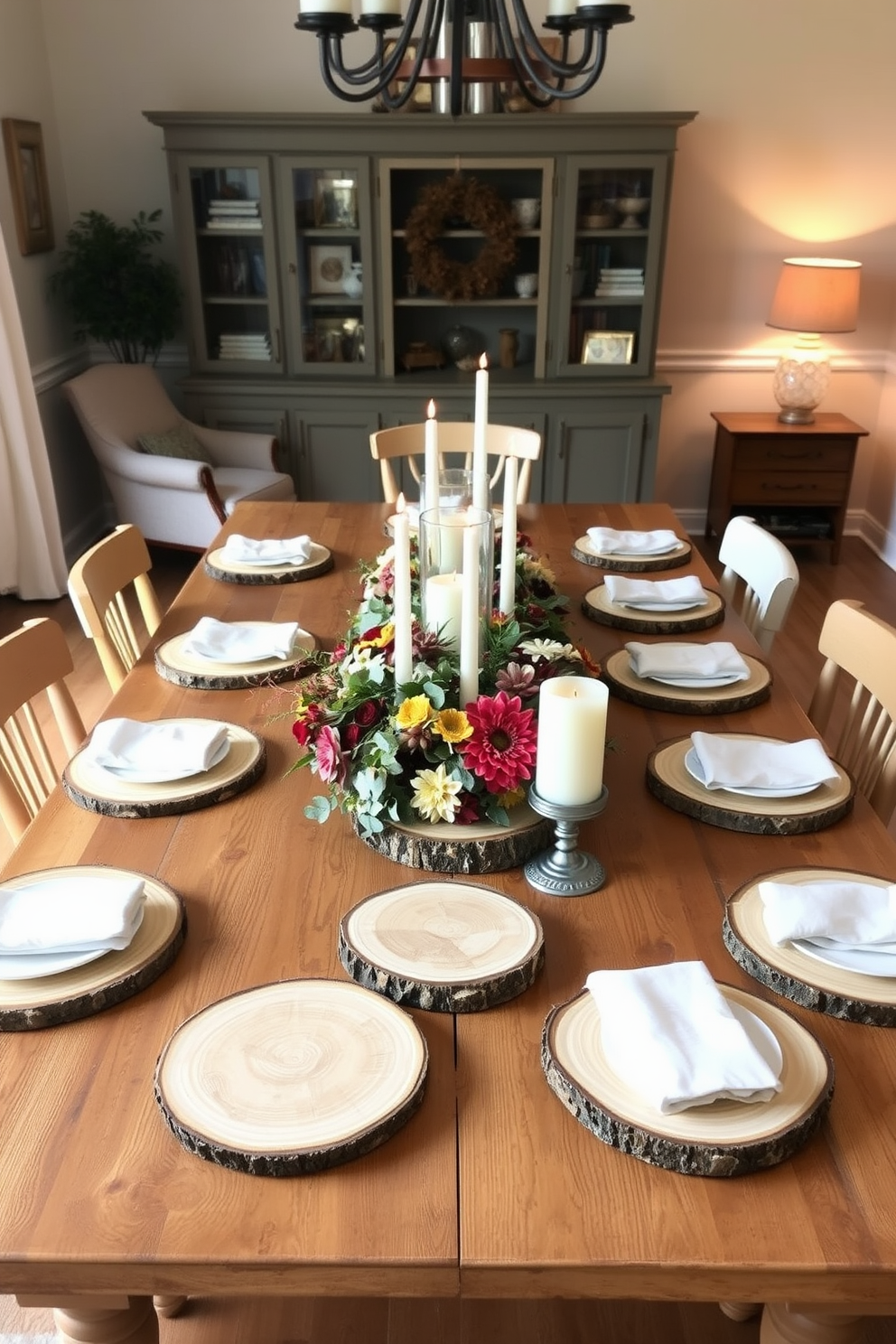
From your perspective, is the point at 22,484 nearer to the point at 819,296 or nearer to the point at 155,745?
the point at 155,745

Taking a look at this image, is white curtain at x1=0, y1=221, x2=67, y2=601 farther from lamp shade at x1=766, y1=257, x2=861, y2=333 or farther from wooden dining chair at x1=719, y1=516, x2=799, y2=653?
lamp shade at x1=766, y1=257, x2=861, y2=333

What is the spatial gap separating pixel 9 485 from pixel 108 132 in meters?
1.61

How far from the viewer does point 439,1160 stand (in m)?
0.82

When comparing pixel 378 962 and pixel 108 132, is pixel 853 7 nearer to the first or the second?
pixel 108 132

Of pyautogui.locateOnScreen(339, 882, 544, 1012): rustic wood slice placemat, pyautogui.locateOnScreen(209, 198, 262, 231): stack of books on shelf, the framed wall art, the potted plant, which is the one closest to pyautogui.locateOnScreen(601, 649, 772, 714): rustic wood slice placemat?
pyautogui.locateOnScreen(339, 882, 544, 1012): rustic wood slice placemat

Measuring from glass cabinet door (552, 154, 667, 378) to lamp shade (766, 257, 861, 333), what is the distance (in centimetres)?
52

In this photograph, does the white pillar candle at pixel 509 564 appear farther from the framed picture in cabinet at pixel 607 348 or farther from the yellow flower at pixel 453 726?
the framed picture in cabinet at pixel 607 348

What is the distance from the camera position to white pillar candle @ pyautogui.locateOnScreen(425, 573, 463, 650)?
1.31 m

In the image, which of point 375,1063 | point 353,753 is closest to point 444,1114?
point 375,1063

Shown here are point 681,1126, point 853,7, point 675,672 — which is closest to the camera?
point 681,1126

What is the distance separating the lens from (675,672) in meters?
1.60

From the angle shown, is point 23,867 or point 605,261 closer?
point 23,867

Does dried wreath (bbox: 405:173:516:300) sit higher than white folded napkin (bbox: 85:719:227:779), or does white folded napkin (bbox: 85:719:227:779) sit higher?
dried wreath (bbox: 405:173:516:300)

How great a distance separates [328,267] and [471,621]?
3290mm
